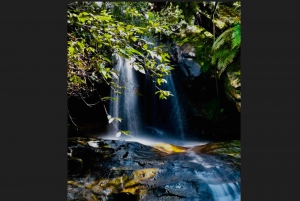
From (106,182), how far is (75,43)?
186cm

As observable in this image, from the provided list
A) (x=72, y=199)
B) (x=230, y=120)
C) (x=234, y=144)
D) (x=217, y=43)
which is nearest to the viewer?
(x=72, y=199)

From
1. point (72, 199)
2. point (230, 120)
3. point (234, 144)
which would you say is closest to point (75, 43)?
point (72, 199)

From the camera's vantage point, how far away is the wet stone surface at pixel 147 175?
2.93 metres

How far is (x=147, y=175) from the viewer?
3252mm

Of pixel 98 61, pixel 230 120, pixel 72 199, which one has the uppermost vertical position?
pixel 98 61

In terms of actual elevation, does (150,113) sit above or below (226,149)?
above

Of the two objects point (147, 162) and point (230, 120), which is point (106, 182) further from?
point (230, 120)

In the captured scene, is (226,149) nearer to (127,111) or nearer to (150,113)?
(150,113)

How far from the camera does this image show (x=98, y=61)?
2.03 m

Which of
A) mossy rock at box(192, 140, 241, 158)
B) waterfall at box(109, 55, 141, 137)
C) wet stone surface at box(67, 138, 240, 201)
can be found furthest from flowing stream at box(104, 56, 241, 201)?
wet stone surface at box(67, 138, 240, 201)

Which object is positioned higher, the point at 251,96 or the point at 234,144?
the point at 251,96

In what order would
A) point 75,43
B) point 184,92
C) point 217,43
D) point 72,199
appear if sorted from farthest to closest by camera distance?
point 184,92
point 217,43
point 72,199
point 75,43

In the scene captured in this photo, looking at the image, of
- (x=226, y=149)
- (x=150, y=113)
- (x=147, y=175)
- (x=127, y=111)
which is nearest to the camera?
(x=147, y=175)

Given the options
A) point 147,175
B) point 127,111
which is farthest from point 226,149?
point 127,111
